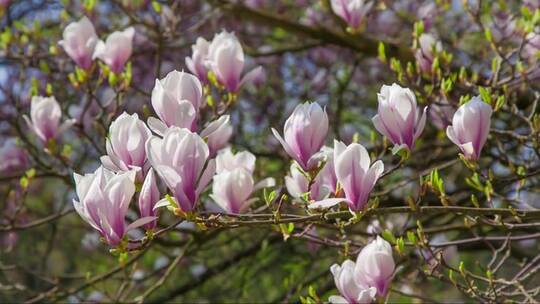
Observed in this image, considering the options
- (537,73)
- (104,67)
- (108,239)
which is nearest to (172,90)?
(108,239)

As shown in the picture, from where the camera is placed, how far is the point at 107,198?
1.59 metres

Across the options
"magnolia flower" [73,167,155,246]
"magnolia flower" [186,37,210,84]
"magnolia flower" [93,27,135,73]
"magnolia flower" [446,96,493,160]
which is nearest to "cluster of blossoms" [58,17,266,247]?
"magnolia flower" [73,167,155,246]

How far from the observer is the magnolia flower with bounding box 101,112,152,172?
1.68 meters

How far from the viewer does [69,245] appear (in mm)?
5301

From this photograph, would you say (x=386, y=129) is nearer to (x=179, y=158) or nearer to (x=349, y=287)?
(x=349, y=287)

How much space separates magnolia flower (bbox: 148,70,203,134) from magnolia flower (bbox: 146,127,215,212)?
5.3 inches

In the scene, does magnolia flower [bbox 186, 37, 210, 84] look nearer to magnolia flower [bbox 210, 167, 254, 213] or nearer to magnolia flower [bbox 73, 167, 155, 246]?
magnolia flower [bbox 210, 167, 254, 213]

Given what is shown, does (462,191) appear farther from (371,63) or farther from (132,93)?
(132,93)

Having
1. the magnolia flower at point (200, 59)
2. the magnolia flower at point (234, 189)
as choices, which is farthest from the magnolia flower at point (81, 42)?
the magnolia flower at point (234, 189)

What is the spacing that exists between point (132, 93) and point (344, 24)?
53.1 inches

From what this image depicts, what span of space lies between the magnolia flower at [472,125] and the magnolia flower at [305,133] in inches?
11.9

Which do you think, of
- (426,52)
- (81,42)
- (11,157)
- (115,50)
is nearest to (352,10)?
(426,52)

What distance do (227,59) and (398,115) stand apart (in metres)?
0.75

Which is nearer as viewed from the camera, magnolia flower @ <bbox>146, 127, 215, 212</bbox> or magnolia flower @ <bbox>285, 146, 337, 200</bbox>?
magnolia flower @ <bbox>146, 127, 215, 212</bbox>
